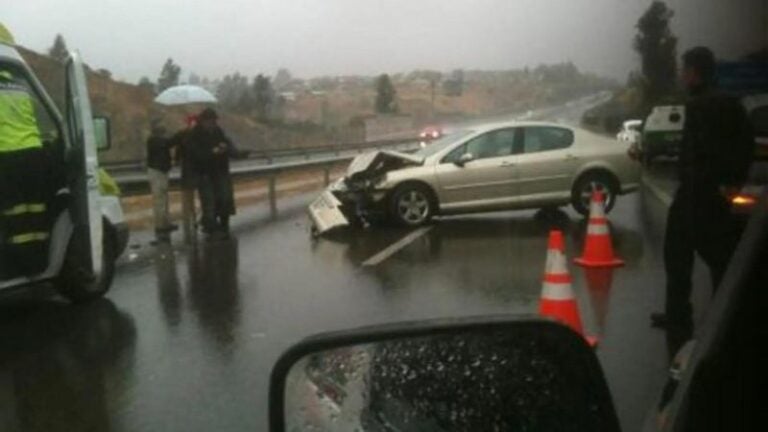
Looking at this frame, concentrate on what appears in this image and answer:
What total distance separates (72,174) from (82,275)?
970 millimetres

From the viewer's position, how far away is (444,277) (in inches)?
356

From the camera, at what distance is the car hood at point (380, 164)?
31.6ft

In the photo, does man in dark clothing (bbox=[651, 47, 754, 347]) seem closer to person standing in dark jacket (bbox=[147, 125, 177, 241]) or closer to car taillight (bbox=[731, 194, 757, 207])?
car taillight (bbox=[731, 194, 757, 207])

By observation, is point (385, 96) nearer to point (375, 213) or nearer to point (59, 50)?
point (59, 50)

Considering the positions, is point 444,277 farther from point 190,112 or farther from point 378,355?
point 378,355

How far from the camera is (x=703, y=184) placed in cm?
538

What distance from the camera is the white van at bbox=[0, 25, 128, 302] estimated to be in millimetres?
7324

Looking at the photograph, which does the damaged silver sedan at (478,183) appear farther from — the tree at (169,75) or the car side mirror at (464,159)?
the tree at (169,75)

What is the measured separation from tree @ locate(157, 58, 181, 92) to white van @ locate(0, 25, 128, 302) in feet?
3.37

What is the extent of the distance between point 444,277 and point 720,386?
7.87 m

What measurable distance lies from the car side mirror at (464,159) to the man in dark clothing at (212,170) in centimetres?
247

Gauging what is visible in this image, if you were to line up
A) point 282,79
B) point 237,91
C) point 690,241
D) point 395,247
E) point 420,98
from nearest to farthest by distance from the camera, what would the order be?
point 420,98
point 282,79
point 690,241
point 237,91
point 395,247

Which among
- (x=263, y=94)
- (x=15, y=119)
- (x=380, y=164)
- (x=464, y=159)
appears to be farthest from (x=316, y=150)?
(x=464, y=159)

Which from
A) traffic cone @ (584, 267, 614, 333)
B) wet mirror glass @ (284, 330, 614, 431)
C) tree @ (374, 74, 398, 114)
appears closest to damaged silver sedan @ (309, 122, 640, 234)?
traffic cone @ (584, 267, 614, 333)
